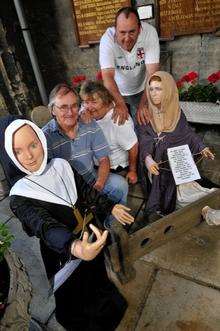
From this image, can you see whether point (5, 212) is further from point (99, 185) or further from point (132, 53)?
point (132, 53)

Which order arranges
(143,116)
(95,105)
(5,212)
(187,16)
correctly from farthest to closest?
1. (187,16)
2. (5,212)
3. (143,116)
4. (95,105)

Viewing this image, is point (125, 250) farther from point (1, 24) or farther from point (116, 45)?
point (1, 24)

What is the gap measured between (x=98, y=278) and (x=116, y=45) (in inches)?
112

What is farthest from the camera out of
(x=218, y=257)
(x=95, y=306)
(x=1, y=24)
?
(x=1, y=24)

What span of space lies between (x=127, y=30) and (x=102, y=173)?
1.75 m

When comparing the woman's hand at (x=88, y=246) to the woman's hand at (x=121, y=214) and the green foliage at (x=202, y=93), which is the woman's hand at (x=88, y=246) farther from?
the green foliage at (x=202, y=93)

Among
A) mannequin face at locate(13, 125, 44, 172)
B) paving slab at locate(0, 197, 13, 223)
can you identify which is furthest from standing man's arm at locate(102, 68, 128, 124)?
paving slab at locate(0, 197, 13, 223)

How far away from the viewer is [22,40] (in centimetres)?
529

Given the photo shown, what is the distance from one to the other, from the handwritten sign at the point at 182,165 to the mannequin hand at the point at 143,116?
0.43m

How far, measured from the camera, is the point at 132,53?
373 centimetres

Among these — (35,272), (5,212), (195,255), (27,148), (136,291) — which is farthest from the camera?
(5,212)

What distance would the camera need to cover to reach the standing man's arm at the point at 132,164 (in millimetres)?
3357

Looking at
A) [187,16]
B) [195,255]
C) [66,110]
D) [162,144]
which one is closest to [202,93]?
[187,16]

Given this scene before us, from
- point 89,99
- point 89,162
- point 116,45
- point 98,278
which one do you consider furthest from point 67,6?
point 98,278
